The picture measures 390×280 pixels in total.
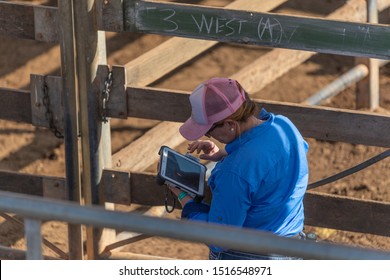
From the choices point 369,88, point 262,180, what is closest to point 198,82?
point 369,88

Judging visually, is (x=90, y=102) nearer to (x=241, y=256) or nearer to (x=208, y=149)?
(x=208, y=149)

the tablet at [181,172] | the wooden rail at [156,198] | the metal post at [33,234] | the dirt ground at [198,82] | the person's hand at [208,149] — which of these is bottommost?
the dirt ground at [198,82]

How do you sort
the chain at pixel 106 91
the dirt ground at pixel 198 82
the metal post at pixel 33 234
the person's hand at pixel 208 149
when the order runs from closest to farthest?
the metal post at pixel 33 234 < the person's hand at pixel 208 149 < the chain at pixel 106 91 < the dirt ground at pixel 198 82

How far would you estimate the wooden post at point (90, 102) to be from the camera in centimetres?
570

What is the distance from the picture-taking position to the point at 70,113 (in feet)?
19.2

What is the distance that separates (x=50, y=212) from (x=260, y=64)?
4.30 meters

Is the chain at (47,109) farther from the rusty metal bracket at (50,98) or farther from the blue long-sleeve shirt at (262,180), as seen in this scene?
the blue long-sleeve shirt at (262,180)

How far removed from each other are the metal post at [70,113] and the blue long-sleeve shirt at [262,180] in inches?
58.6

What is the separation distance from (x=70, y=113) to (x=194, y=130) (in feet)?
4.98

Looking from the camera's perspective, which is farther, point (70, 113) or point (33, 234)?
point (70, 113)

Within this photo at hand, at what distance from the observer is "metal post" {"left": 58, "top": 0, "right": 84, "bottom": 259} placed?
5.71 meters

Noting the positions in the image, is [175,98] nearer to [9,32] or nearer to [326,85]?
[9,32]

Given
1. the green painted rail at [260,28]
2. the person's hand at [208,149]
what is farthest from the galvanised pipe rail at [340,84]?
the person's hand at [208,149]

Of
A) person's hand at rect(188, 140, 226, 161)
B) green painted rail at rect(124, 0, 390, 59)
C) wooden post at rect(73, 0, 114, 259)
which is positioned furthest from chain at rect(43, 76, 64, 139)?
person's hand at rect(188, 140, 226, 161)
